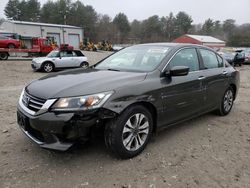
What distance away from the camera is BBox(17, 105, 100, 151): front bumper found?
Result: 3002mm

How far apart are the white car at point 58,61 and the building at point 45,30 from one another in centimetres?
2685

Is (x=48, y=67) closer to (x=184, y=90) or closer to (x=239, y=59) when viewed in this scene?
(x=184, y=90)

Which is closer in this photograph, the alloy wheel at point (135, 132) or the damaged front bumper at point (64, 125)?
the damaged front bumper at point (64, 125)

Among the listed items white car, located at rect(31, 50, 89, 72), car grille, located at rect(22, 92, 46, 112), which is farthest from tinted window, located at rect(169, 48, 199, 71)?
white car, located at rect(31, 50, 89, 72)

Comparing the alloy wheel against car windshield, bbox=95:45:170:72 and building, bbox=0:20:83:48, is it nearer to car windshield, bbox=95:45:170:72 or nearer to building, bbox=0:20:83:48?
car windshield, bbox=95:45:170:72

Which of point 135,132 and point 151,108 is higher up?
point 151,108

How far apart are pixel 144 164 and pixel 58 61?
43.2 feet

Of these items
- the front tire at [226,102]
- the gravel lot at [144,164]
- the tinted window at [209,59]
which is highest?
the tinted window at [209,59]

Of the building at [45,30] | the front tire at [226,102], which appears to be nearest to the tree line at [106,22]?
the building at [45,30]

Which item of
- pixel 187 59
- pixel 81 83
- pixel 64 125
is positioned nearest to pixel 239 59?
pixel 187 59

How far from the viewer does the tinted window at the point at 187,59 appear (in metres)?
4.17

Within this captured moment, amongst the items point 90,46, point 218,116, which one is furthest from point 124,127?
point 90,46

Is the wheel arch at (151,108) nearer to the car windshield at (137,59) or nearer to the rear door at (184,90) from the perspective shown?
the rear door at (184,90)

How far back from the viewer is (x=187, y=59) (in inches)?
177
